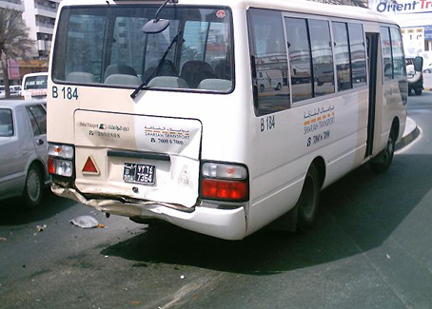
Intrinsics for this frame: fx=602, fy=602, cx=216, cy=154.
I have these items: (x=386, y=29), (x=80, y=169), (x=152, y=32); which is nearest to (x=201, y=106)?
(x=152, y=32)

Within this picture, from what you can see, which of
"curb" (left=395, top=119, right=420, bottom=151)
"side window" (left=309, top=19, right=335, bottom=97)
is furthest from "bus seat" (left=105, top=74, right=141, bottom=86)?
"curb" (left=395, top=119, right=420, bottom=151)

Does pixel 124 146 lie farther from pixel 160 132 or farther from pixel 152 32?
pixel 152 32

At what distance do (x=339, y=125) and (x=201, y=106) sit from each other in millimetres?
2799

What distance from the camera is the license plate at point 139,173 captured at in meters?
5.54

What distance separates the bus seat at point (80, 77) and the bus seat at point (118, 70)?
16 centimetres

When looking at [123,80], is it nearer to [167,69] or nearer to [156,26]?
[167,69]

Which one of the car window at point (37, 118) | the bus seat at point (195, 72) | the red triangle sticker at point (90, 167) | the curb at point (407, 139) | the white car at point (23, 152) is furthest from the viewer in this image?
the curb at point (407, 139)

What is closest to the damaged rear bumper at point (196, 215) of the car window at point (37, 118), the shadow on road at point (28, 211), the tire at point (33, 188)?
the shadow on road at point (28, 211)

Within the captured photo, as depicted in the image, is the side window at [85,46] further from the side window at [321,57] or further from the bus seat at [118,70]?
the side window at [321,57]

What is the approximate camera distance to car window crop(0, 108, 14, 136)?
320 inches

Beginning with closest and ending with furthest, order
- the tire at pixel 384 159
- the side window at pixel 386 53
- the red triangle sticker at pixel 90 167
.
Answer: the red triangle sticker at pixel 90 167 → the side window at pixel 386 53 → the tire at pixel 384 159

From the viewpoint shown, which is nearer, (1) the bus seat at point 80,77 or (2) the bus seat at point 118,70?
(2) the bus seat at point 118,70

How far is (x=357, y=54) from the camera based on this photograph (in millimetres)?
8242

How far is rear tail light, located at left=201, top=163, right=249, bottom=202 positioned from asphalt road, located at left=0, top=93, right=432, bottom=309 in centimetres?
79
